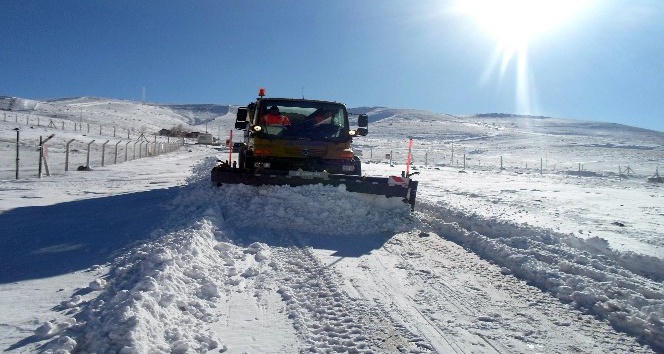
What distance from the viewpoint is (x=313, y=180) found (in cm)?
979

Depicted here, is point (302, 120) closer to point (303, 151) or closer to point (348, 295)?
point (303, 151)

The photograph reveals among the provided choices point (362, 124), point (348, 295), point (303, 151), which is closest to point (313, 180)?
point (303, 151)

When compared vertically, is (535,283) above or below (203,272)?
below

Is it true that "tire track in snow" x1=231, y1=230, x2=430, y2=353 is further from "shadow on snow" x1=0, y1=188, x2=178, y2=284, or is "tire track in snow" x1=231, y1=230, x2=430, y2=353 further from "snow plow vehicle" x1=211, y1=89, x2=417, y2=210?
"snow plow vehicle" x1=211, y1=89, x2=417, y2=210

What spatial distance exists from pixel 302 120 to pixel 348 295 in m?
6.53

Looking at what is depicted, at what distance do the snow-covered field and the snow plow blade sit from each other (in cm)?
20

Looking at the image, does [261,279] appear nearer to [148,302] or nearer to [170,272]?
[170,272]

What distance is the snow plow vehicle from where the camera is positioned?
9.78 metres

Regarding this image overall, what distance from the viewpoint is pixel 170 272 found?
5035 mm

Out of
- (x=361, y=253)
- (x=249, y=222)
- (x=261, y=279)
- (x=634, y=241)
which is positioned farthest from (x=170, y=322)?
(x=634, y=241)

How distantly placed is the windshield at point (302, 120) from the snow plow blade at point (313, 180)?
1314mm

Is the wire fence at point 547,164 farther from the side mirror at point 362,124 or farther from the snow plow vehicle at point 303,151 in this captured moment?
the snow plow vehicle at point 303,151

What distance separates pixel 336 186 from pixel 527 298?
489 centimetres

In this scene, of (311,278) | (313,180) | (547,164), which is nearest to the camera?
(311,278)
